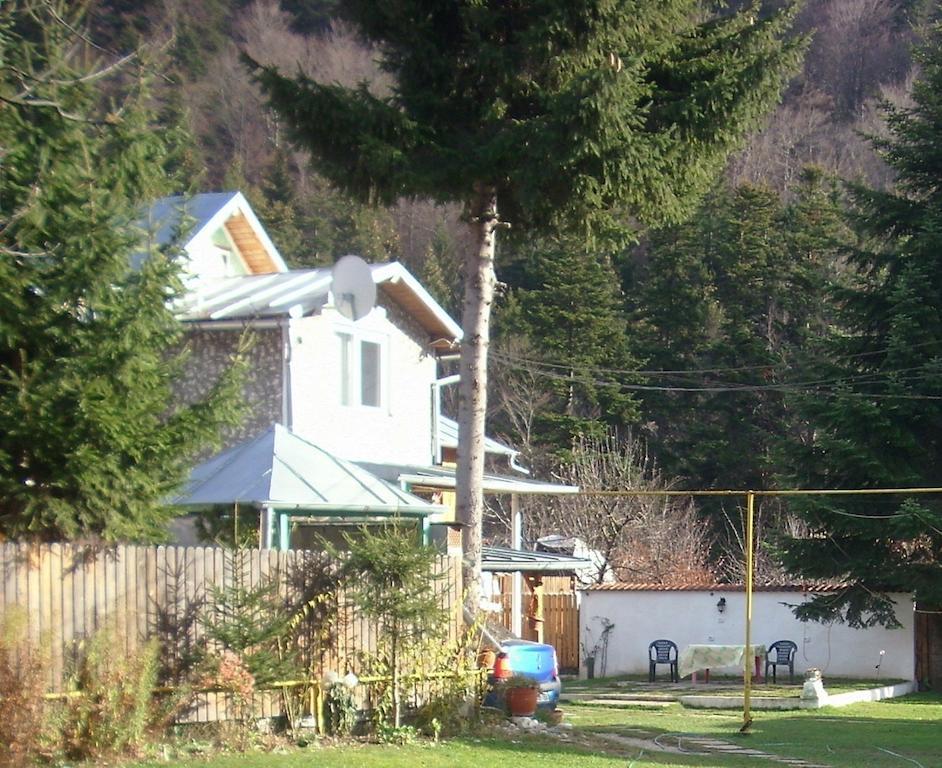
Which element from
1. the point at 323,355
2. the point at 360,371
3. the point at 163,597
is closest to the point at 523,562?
the point at 360,371

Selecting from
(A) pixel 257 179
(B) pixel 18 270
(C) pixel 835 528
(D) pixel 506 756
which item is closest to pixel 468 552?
(D) pixel 506 756

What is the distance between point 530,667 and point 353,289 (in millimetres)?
8314

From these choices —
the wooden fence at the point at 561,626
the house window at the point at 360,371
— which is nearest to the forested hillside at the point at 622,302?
the wooden fence at the point at 561,626

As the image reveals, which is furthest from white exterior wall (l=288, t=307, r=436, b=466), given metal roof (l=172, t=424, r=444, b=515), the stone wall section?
metal roof (l=172, t=424, r=444, b=515)

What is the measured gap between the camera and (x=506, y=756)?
46.1 ft

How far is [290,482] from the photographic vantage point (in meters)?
20.7

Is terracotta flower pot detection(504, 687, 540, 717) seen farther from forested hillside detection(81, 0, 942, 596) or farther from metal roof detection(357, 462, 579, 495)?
forested hillside detection(81, 0, 942, 596)

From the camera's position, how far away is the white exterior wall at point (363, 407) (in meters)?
24.0

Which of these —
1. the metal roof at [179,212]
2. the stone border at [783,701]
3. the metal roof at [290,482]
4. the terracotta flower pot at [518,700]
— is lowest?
the stone border at [783,701]

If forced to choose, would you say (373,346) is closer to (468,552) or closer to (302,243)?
(468,552)

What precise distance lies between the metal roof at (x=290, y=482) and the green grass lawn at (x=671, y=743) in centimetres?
454

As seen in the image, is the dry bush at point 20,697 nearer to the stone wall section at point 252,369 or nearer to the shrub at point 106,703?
the shrub at point 106,703

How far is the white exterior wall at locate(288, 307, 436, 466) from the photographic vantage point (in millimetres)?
24047

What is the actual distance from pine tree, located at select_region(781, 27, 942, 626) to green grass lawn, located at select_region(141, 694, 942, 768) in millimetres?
4361
